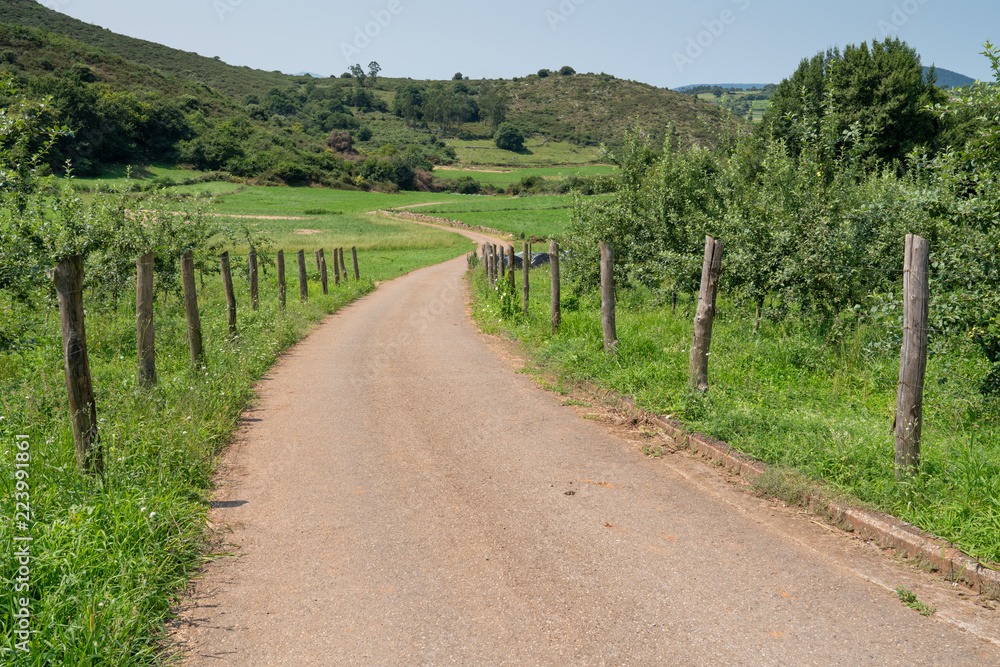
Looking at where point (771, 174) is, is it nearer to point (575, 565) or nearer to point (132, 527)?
point (575, 565)

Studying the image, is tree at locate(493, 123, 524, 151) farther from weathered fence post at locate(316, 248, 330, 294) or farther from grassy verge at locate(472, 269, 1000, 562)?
grassy verge at locate(472, 269, 1000, 562)

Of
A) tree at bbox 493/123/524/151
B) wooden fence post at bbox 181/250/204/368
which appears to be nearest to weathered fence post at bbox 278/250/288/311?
wooden fence post at bbox 181/250/204/368

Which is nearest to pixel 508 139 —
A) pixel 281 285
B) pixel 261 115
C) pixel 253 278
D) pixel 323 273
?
pixel 261 115

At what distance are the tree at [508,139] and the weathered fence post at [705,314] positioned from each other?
146 m

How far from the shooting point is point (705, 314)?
748 centimetres

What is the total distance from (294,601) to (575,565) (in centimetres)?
190

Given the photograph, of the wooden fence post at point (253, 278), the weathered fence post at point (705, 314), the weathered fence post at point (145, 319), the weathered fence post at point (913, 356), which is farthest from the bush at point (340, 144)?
the weathered fence post at point (913, 356)

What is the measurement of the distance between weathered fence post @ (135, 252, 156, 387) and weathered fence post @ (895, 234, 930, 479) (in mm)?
7558

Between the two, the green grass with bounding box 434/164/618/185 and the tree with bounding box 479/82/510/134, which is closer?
the green grass with bounding box 434/164/618/185

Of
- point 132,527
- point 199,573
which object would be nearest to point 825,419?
point 199,573

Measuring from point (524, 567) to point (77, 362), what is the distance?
12.6ft

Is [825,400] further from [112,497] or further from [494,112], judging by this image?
[494,112]

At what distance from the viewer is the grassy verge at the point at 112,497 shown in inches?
135

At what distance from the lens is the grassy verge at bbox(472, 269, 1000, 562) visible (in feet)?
15.6
